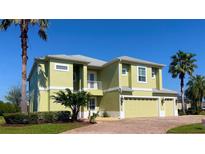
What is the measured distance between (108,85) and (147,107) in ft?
15.7

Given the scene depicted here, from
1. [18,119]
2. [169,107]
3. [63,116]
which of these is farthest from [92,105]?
[18,119]

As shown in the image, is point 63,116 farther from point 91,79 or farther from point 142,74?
point 142,74

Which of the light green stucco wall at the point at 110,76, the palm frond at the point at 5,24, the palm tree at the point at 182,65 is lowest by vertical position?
the light green stucco wall at the point at 110,76

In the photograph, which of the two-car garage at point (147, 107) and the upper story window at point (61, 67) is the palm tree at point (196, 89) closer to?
the two-car garage at point (147, 107)

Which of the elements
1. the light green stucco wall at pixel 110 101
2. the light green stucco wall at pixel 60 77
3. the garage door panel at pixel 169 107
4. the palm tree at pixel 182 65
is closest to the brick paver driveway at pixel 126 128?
the light green stucco wall at pixel 110 101

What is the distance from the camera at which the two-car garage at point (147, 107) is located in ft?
79.3

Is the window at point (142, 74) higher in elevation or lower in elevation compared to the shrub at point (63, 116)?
higher

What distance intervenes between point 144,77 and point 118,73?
137 inches

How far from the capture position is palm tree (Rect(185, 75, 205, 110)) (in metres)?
39.5

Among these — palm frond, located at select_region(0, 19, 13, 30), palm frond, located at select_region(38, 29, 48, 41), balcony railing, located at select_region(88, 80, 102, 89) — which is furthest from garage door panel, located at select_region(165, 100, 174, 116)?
palm frond, located at select_region(0, 19, 13, 30)

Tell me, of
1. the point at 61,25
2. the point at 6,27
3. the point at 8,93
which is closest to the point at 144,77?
the point at 61,25

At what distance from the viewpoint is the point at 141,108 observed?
25203mm

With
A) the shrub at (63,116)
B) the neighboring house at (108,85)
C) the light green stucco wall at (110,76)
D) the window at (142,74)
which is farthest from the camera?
the window at (142,74)

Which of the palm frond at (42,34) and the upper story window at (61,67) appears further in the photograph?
the upper story window at (61,67)
